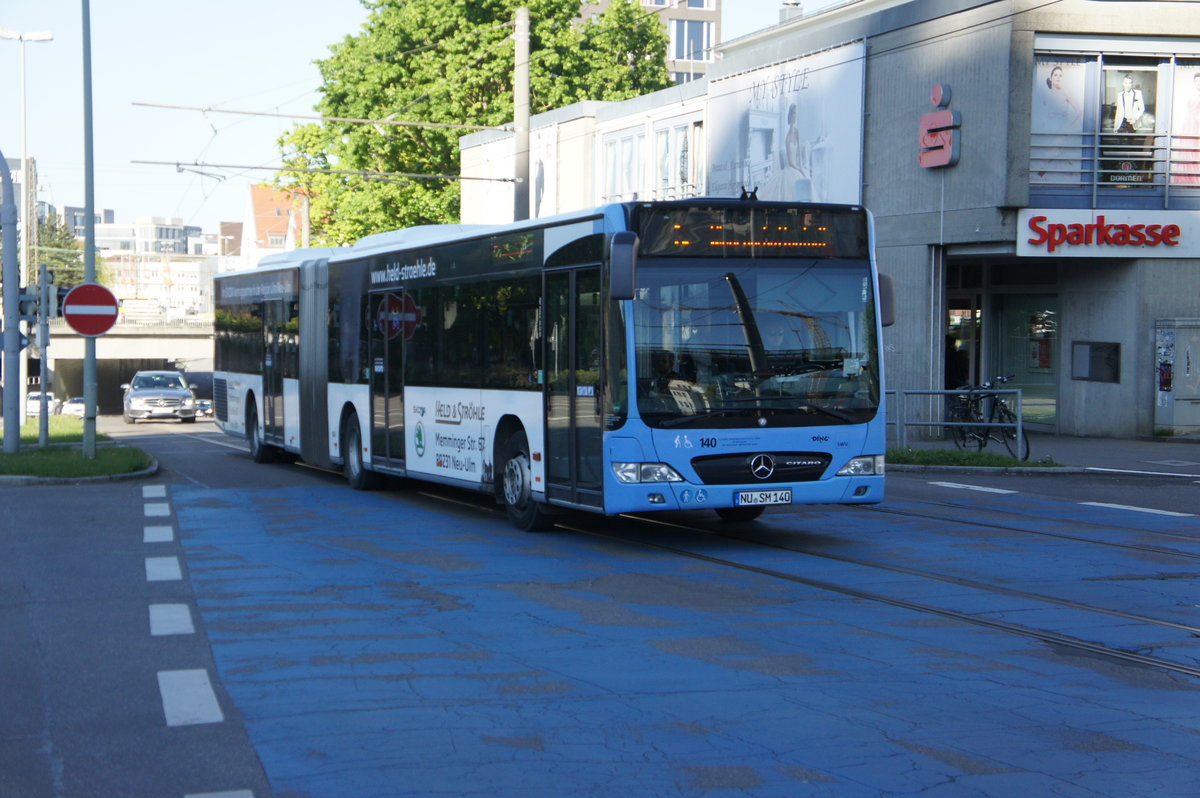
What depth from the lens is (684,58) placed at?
8344cm

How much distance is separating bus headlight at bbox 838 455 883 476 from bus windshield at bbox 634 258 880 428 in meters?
0.35

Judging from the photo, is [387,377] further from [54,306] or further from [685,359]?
[54,306]

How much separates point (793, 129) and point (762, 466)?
64.6 feet

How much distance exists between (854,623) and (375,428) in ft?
32.5

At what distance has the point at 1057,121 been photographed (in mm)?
25125

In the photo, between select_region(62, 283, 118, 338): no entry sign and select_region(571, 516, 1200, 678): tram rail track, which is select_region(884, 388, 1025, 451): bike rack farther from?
select_region(62, 283, 118, 338): no entry sign

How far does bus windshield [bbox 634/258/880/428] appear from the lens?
11.7 m

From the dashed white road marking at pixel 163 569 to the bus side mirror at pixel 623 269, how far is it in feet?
12.9

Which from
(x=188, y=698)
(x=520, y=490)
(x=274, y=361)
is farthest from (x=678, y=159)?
(x=188, y=698)

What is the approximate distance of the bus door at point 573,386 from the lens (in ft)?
39.6

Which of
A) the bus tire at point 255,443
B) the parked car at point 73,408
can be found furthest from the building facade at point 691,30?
the bus tire at point 255,443

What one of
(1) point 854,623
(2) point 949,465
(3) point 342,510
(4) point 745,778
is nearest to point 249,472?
(3) point 342,510

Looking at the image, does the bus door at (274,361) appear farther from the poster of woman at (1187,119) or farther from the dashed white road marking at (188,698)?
the poster of woman at (1187,119)

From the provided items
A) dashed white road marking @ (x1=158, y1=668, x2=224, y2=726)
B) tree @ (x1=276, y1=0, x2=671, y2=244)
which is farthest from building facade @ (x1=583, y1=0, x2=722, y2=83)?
dashed white road marking @ (x1=158, y1=668, x2=224, y2=726)
